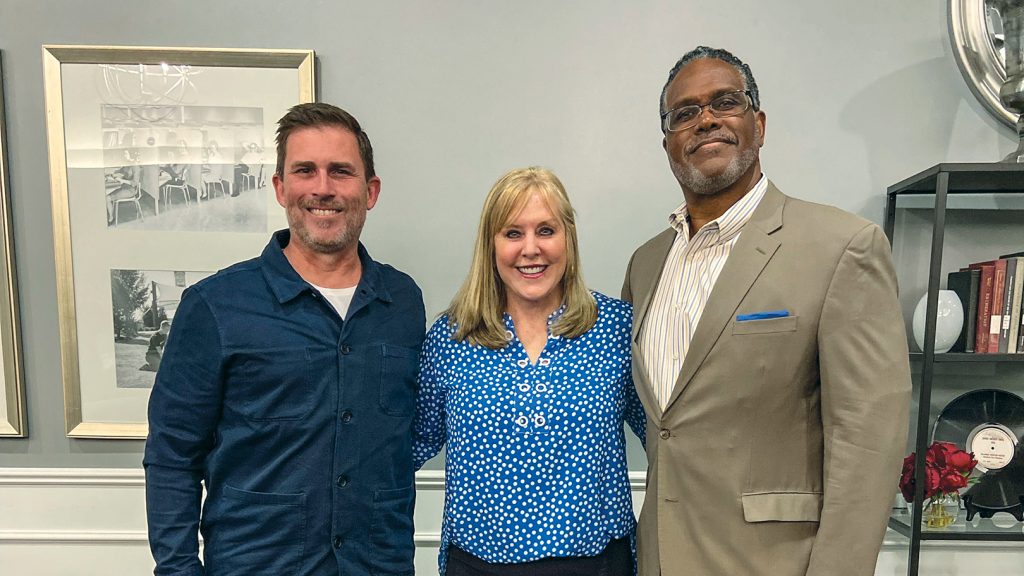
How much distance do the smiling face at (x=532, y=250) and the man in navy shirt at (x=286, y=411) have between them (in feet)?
1.15

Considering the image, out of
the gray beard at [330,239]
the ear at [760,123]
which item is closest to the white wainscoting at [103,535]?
the gray beard at [330,239]

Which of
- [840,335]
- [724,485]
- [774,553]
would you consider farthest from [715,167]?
[774,553]

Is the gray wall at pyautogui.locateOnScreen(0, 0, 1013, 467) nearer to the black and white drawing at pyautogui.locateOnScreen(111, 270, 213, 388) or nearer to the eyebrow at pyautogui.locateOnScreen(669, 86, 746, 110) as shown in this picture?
the black and white drawing at pyautogui.locateOnScreen(111, 270, 213, 388)

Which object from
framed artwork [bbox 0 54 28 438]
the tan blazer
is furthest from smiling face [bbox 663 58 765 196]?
framed artwork [bbox 0 54 28 438]

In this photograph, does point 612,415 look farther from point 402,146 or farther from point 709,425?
point 402,146

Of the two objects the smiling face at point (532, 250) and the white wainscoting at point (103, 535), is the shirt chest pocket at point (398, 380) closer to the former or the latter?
the smiling face at point (532, 250)

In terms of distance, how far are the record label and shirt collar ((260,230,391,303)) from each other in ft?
6.43

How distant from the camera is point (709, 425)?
119cm

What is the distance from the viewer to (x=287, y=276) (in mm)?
1316

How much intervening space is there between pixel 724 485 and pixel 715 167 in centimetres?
68

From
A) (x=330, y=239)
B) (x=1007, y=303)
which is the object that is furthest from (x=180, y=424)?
(x=1007, y=303)

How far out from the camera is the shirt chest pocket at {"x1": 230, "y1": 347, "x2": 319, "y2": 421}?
4.16ft

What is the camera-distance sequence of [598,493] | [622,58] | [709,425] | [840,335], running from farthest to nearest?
1. [622,58]
2. [598,493]
3. [709,425]
4. [840,335]

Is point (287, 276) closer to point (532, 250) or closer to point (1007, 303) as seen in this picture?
point (532, 250)
